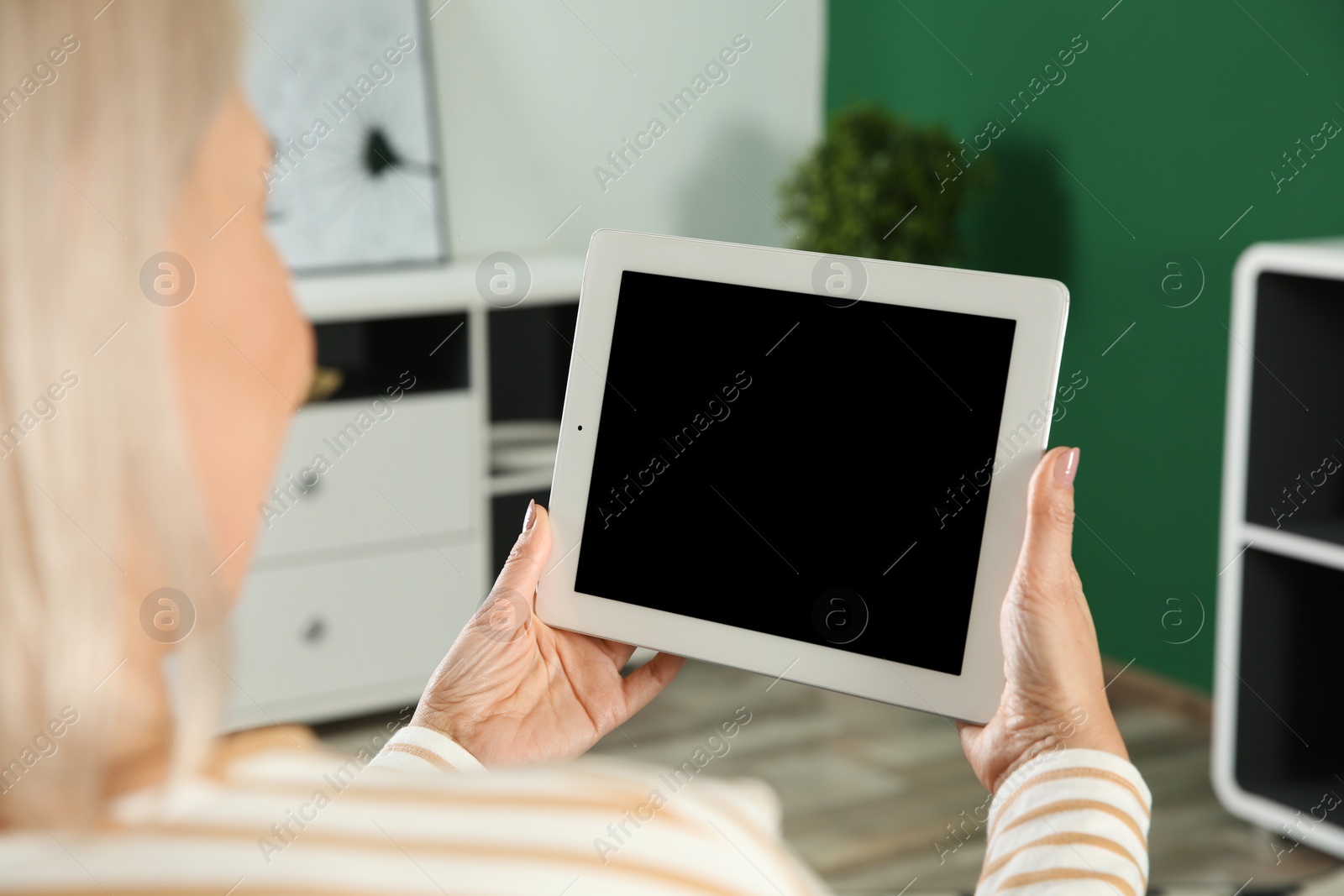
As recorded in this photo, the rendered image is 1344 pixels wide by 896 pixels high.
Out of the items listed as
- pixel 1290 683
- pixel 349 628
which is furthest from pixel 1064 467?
pixel 349 628

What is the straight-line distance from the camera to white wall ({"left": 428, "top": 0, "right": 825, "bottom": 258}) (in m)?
2.88

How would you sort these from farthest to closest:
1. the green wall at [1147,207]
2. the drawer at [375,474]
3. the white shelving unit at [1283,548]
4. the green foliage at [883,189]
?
the green foliage at [883,189] → the drawer at [375,474] → the green wall at [1147,207] → the white shelving unit at [1283,548]

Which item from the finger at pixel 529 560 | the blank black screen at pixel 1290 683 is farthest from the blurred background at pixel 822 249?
the finger at pixel 529 560

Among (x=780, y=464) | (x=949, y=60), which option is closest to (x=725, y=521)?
(x=780, y=464)

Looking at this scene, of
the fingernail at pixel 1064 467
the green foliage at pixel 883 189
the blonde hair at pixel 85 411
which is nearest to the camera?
the blonde hair at pixel 85 411

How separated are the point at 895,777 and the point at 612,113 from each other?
1646 millimetres

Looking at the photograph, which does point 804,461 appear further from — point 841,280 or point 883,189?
point 883,189

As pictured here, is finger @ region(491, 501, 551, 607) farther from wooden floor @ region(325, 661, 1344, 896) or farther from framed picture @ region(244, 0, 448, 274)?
framed picture @ region(244, 0, 448, 274)

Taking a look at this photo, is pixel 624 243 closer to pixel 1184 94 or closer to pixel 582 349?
pixel 582 349

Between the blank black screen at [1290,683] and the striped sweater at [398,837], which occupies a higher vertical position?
the striped sweater at [398,837]

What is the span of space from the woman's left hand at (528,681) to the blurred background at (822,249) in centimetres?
113

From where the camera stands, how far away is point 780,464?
92 centimetres

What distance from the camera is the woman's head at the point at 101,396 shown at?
436 mm

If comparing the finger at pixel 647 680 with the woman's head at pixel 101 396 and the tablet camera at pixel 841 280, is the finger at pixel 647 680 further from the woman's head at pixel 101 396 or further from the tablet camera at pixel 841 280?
the woman's head at pixel 101 396
